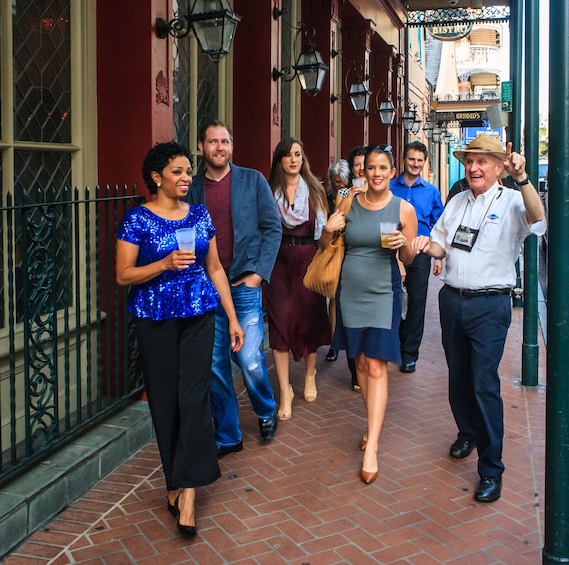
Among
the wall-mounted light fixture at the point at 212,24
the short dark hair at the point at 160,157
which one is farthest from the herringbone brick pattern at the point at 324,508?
the wall-mounted light fixture at the point at 212,24

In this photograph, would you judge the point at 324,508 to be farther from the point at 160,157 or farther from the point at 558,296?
the point at 160,157

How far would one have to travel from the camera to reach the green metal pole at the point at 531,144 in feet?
22.2

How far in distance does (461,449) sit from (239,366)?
153 cm

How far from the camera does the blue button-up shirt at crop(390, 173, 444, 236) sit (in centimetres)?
753

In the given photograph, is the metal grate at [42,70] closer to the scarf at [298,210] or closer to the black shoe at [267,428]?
the scarf at [298,210]

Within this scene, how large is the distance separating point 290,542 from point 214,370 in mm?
1299

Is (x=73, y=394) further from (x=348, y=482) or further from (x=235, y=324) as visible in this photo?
(x=348, y=482)

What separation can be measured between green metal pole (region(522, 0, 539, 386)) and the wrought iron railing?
343cm

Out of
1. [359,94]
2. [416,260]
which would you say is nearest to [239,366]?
[416,260]

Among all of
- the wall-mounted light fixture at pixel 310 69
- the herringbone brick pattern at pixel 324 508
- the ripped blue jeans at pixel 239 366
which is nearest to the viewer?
the herringbone brick pattern at pixel 324 508

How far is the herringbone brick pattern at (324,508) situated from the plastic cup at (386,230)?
1.42 metres

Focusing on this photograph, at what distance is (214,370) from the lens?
16.0 ft

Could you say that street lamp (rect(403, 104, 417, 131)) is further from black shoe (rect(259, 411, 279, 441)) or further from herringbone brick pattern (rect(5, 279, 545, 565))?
black shoe (rect(259, 411, 279, 441))

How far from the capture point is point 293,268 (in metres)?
6.15
